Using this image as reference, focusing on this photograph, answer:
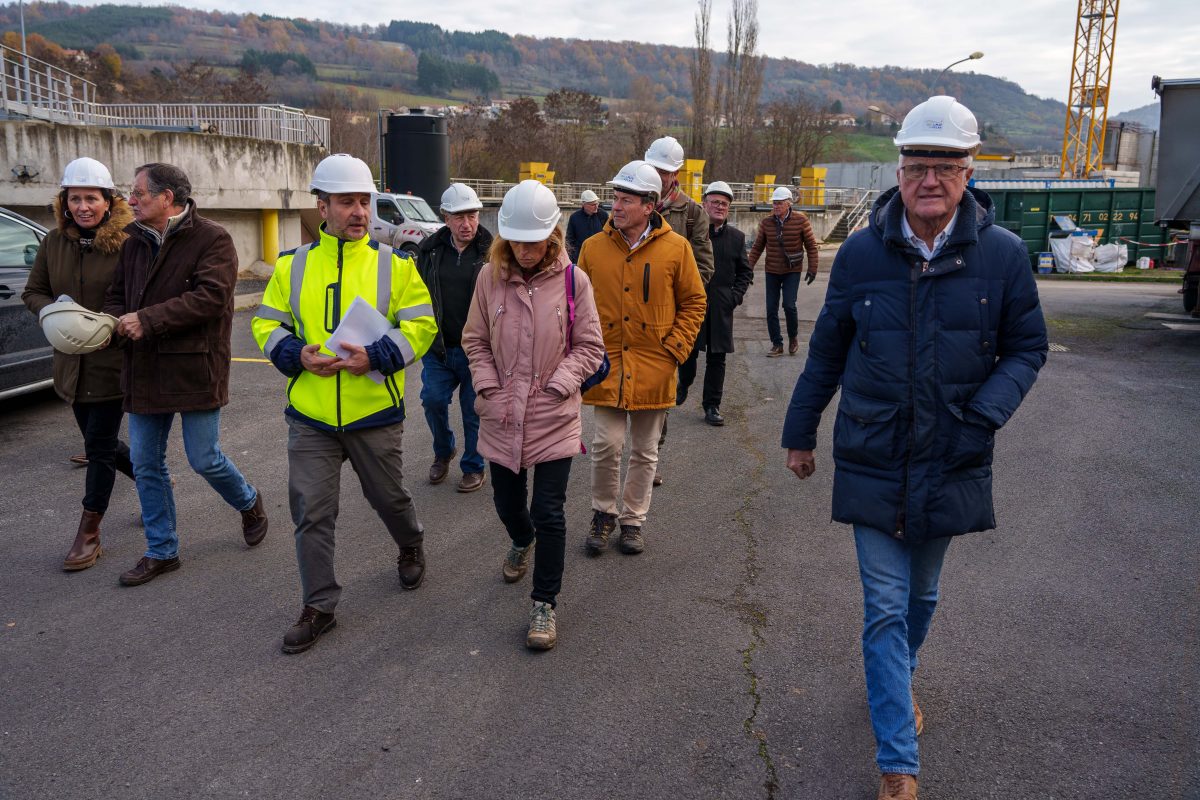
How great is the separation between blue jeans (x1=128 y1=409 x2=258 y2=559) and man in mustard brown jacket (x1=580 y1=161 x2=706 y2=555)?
1.99 m

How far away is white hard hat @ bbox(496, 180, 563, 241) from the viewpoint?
13.1 ft

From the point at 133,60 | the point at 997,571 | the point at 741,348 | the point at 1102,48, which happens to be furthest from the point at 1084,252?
the point at 133,60

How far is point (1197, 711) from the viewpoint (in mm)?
3533

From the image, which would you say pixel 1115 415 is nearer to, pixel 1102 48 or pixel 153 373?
pixel 153 373

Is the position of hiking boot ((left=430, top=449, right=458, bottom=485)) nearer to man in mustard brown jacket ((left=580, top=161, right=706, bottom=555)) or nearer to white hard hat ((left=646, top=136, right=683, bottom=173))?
man in mustard brown jacket ((left=580, top=161, right=706, bottom=555))

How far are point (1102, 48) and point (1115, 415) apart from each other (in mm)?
71385

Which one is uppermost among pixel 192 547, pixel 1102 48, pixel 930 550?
pixel 1102 48

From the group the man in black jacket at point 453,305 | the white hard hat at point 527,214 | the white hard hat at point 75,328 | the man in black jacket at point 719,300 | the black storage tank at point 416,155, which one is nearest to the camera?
the white hard hat at point 527,214

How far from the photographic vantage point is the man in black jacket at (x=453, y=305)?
6281 mm

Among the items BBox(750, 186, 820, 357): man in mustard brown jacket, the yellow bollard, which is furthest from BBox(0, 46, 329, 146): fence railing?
BBox(750, 186, 820, 357): man in mustard brown jacket

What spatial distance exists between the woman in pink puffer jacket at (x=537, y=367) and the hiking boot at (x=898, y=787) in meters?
1.56

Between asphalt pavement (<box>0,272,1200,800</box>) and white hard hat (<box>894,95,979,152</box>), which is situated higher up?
white hard hat (<box>894,95,979,152</box>)

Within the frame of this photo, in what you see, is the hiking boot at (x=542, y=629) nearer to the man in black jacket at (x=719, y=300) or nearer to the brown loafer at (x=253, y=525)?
the brown loafer at (x=253, y=525)

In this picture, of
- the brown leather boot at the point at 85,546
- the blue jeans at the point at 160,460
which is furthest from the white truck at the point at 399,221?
the blue jeans at the point at 160,460
